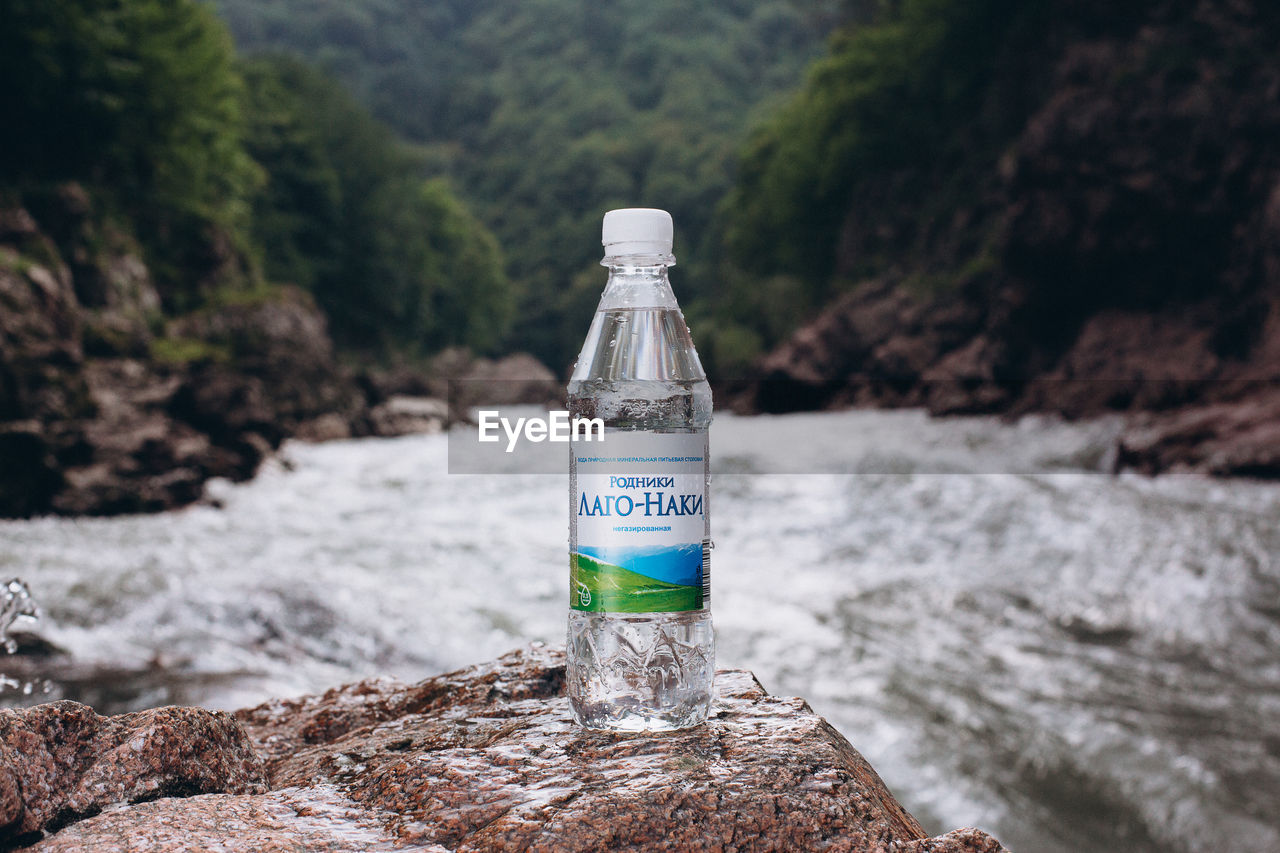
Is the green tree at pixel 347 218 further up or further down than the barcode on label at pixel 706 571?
further up

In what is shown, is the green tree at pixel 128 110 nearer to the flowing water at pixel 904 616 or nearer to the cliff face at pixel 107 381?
the cliff face at pixel 107 381

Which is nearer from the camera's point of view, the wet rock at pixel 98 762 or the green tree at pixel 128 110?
the wet rock at pixel 98 762

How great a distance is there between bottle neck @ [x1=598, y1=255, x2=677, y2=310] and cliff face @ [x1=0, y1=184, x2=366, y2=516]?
39.1 feet

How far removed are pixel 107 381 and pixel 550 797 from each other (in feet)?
53.3

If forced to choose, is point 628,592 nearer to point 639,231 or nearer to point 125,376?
point 639,231

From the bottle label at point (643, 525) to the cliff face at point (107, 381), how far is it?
39.6 feet

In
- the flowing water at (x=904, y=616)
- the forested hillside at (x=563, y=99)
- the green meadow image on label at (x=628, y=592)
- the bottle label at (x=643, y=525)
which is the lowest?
the flowing water at (x=904, y=616)

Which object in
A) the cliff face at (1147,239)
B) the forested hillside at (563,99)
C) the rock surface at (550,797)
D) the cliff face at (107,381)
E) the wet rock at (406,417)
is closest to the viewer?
the rock surface at (550,797)

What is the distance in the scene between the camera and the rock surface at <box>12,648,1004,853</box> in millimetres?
1528

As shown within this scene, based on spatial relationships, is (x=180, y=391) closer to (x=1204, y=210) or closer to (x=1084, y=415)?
(x=1084, y=415)

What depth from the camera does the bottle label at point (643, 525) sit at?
2.02 meters

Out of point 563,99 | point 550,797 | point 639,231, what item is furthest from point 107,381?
point 563,99

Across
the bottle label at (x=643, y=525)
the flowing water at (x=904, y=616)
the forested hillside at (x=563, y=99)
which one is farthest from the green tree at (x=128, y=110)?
the forested hillside at (x=563, y=99)

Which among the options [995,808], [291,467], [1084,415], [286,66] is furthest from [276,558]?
[286,66]
